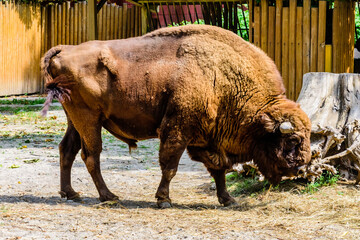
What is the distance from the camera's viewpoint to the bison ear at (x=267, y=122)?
5.72m

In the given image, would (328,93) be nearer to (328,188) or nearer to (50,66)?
(328,188)

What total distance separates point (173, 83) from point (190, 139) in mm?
629

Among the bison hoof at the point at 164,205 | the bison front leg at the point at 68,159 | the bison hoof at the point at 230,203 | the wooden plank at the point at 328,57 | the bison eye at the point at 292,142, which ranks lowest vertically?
the bison hoof at the point at 230,203

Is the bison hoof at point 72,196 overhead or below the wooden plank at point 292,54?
below

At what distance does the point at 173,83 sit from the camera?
5.77 m

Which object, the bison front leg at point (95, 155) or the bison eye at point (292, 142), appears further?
the bison front leg at point (95, 155)

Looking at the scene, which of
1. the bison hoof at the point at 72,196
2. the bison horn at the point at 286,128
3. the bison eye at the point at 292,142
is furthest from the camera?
the bison hoof at the point at 72,196

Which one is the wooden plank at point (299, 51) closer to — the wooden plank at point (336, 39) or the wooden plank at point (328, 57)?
the wooden plank at point (328, 57)

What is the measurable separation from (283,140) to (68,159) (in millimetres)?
2485

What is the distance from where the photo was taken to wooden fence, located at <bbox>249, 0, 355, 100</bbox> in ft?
37.1

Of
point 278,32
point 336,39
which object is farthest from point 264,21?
point 336,39

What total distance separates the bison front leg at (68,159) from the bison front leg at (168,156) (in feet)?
3.46

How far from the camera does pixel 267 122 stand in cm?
574

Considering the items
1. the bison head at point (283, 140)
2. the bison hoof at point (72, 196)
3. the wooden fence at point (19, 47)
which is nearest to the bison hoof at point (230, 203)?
the bison head at point (283, 140)
